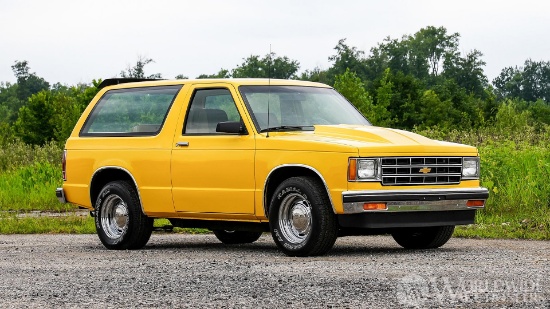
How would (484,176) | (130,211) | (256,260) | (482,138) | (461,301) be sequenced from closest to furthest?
(461,301), (256,260), (130,211), (484,176), (482,138)

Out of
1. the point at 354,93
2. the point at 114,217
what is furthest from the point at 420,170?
the point at 354,93

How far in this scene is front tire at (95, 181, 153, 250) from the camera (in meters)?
12.6

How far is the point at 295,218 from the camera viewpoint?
1092 cm

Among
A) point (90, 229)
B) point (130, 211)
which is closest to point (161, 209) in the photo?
point (130, 211)

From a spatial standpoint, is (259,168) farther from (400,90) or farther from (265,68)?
(265,68)

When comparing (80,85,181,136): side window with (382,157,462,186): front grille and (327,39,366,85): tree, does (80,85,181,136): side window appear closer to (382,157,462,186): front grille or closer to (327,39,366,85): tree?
(382,157,462,186): front grille

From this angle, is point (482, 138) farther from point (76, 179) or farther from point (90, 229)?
point (76, 179)

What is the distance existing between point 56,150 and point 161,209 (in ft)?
87.7

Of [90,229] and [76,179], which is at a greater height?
[76,179]

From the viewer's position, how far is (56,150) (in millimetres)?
38250

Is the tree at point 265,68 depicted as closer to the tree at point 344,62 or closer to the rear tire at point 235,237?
the tree at point 344,62

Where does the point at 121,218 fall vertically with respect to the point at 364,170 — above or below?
below

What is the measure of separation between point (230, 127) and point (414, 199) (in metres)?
2.15

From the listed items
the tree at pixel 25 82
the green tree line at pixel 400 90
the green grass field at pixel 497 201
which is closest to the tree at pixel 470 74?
the green tree line at pixel 400 90
